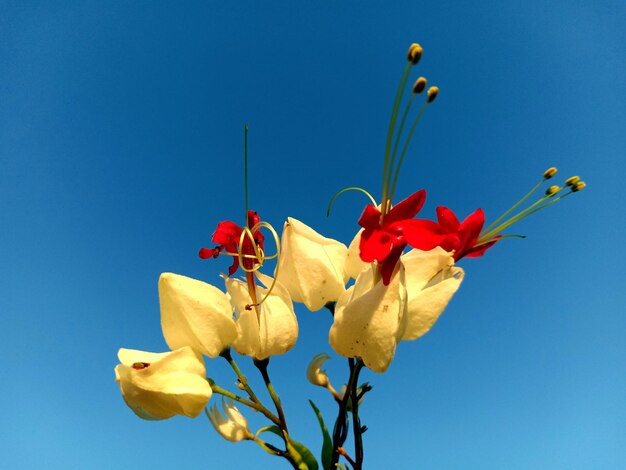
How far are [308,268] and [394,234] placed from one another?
26cm

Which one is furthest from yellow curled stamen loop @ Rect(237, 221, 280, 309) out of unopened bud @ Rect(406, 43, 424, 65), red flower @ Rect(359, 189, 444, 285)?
unopened bud @ Rect(406, 43, 424, 65)

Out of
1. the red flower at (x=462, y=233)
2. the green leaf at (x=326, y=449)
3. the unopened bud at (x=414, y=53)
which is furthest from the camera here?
the green leaf at (x=326, y=449)

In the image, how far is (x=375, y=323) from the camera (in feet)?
2.98

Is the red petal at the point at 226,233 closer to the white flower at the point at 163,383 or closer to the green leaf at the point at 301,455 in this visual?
the white flower at the point at 163,383

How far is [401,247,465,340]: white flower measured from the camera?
3.15 ft

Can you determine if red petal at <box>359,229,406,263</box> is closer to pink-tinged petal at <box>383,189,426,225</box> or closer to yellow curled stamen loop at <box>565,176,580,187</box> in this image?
pink-tinged petal at <box>383,189,426,225</box>

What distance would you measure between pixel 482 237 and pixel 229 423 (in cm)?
70

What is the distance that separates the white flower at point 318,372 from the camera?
118cm

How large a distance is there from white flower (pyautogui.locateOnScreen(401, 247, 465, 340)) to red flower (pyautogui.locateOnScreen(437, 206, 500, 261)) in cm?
3

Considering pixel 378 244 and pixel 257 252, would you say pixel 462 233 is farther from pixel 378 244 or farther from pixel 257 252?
pixel 257 252

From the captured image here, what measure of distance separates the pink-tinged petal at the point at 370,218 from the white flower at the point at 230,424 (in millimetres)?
499

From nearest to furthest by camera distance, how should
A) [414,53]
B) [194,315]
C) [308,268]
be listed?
[414,53] < [194,315] < [308,268]

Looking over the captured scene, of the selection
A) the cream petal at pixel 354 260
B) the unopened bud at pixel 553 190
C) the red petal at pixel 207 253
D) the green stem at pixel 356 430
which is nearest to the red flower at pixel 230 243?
the red petal at pixel 207 253

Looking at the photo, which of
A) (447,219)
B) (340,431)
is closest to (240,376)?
(340,431)
